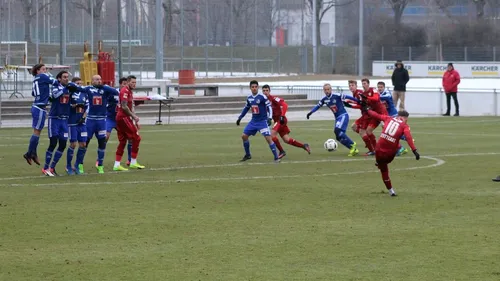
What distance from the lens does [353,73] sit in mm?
79438

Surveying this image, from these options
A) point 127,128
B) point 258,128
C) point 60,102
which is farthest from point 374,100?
point 60,102

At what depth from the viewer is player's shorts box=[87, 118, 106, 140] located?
1978cm

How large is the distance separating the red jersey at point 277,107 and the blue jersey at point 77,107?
5.38 meters

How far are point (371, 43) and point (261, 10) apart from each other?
9.34 m

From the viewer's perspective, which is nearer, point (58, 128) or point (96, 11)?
point (58, 128)

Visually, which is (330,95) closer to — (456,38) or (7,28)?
(7,28)

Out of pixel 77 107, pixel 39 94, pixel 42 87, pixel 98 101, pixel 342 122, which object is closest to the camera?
pixel 77 107

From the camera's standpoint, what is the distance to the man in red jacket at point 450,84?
3916 cm

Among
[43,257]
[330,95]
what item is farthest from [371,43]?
[43,257]

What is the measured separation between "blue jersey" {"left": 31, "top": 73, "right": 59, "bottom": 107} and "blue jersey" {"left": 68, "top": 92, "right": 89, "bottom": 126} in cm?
61

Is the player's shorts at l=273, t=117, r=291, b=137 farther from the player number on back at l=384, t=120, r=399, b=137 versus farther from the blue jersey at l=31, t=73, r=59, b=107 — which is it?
the player number on back at l=384, t=120, r=399, b=137

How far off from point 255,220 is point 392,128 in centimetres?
354

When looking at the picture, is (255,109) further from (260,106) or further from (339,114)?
(339,114)

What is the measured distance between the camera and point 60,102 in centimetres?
1925
